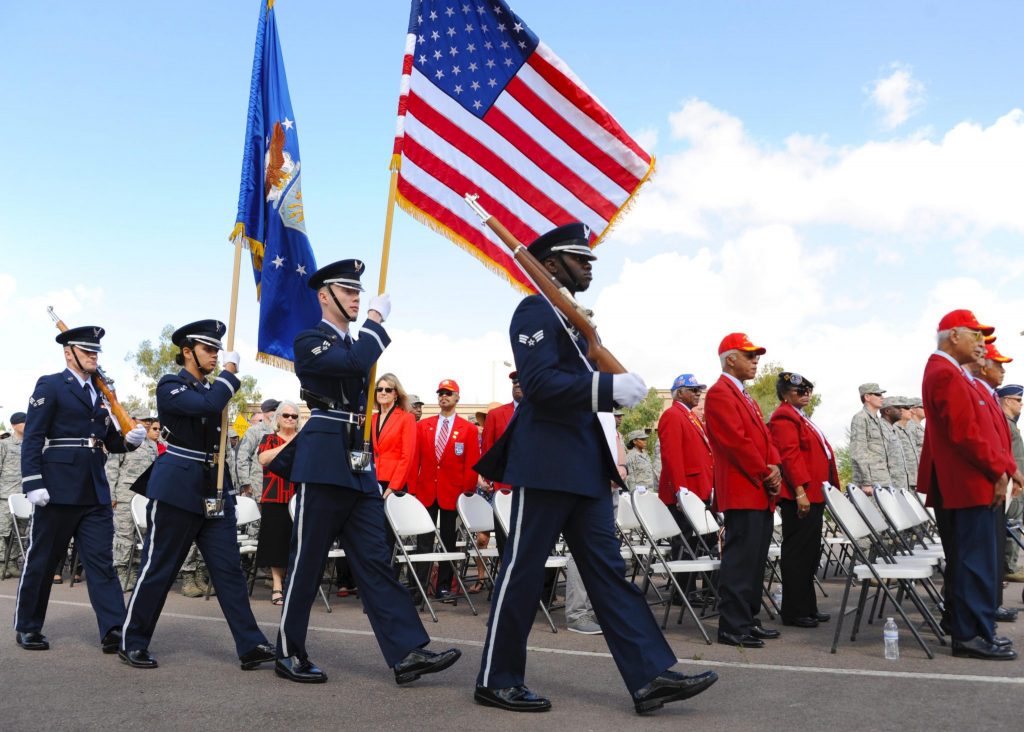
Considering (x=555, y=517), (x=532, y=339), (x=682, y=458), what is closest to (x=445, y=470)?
(x=682, y=458)

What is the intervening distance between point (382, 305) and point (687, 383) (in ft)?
16.5

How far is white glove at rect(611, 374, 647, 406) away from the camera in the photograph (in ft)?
13.7

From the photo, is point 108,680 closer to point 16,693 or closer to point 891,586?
point 16,693

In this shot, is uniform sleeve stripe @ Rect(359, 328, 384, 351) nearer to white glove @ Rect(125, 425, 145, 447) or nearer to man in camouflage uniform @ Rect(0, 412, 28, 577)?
white glove @ Rect(125, 425, 145, 447)

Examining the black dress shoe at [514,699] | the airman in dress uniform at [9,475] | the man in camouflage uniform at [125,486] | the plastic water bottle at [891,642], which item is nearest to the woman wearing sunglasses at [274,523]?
the man in camouflage uniform at [125,486]

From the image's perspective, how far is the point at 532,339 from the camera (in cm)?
447

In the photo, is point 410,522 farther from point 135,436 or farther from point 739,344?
point 739,344

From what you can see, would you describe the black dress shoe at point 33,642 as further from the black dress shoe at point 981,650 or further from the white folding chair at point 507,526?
the black dress shoe at point 981,650

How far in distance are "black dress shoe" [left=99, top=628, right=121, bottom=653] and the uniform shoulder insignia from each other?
11.3 ft

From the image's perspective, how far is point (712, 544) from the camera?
9.41m

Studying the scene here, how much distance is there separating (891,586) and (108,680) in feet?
22.9

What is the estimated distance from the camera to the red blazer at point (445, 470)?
9859mm

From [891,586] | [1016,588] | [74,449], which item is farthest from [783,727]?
[1016,588]

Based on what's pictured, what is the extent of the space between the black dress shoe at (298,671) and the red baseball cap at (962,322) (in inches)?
166
